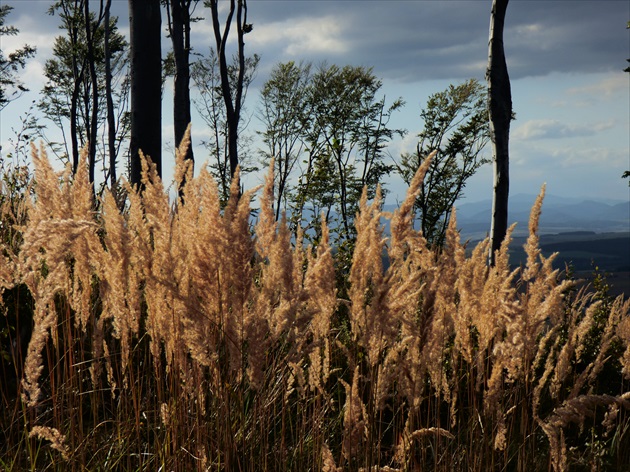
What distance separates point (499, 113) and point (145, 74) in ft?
15.1

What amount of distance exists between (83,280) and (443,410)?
8.76 ft

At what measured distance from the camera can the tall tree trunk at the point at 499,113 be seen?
28.5 feet

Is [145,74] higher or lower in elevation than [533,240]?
higher

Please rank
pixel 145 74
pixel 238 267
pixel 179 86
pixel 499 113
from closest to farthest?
pixel 238 267
pixel 145 74
pixel 499 113
pixel 179 86

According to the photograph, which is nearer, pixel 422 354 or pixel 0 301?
pixel 422 354

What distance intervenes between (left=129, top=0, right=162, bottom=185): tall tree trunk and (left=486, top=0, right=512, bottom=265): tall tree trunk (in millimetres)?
4356

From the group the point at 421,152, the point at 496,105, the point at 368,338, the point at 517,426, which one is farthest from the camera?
the point at 421,152

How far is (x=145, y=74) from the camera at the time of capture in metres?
8.00

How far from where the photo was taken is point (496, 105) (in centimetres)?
870

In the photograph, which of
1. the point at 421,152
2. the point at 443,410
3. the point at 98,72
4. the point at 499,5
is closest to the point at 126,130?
the point at 98,72

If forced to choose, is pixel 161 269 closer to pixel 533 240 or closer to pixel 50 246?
pixel 50 246

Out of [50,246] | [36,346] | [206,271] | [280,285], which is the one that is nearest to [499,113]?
[280,285]

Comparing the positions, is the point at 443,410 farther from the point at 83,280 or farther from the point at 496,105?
the point at 496,105

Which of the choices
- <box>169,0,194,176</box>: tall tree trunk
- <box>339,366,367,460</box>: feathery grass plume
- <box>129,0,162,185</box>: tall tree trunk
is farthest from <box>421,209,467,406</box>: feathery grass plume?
<box>169,0,194,176</box>: tall tree trunk
